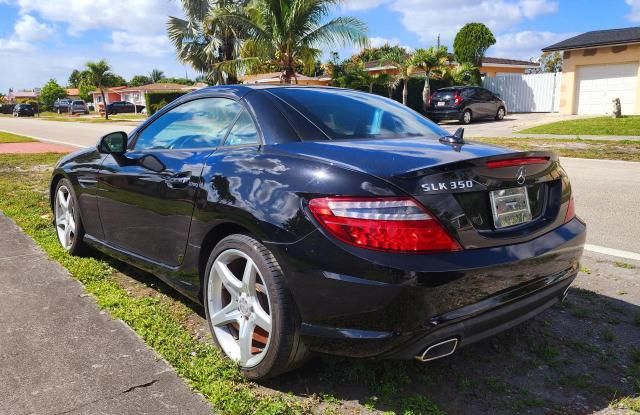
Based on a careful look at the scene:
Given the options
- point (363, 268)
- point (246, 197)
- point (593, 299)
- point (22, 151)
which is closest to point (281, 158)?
point (246, 197)

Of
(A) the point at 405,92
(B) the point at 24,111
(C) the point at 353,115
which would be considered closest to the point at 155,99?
(A) the point at 405,92

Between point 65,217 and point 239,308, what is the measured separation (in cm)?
280

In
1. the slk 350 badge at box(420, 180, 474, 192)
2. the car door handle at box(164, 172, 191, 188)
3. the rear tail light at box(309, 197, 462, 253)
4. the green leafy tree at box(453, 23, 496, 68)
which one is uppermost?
the green leafy tree at box(453, 23, 496, 68)

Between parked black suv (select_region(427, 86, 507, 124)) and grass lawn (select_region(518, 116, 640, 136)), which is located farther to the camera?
parked black suv (select_region(427, 86, 507, 124))

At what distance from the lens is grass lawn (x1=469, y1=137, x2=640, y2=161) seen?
1182 cm

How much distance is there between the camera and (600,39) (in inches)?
963

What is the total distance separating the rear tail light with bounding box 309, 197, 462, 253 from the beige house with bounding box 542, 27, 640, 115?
24.7m

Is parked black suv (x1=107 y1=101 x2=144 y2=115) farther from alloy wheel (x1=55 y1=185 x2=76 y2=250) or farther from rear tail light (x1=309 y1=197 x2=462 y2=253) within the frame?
rear tail light (x1=309 y1=197 x2=462 y2=253)

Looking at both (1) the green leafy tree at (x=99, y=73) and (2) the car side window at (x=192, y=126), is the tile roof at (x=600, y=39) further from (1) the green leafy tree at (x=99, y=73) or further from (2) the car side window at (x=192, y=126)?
(1) the green leafy tree at (x=99, y=73)

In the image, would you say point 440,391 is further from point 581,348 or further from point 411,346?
point 581,348

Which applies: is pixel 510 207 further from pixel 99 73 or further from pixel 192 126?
pixel 99 73

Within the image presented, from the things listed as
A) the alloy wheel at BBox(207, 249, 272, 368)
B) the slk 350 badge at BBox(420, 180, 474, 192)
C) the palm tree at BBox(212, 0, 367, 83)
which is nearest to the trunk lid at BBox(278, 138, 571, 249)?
the slk 350 badge at BBox(420, 180, 474, 192)

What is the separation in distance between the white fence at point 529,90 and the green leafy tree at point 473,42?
7.66m

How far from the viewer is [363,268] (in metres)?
2.34
